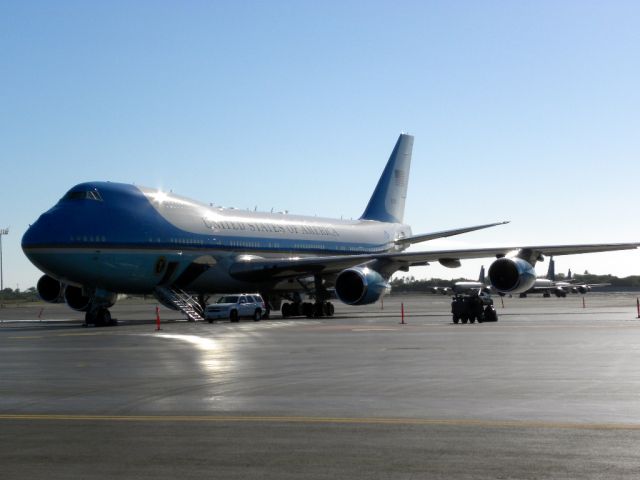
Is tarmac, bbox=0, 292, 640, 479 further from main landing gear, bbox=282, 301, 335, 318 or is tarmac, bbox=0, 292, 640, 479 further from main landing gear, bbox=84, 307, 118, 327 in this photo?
main landing gear, bbox=282, 301, 335, 318

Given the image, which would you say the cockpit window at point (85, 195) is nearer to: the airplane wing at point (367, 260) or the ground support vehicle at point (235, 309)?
the ground support vehicle at point (235, 309)

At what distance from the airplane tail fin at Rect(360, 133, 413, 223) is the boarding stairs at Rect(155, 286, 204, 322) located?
66.2 feet

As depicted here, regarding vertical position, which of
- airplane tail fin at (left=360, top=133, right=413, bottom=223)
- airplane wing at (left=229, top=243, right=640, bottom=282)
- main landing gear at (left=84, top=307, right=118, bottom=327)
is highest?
airplane tail fin at (left=360, top=133, right=413, bottom=223)

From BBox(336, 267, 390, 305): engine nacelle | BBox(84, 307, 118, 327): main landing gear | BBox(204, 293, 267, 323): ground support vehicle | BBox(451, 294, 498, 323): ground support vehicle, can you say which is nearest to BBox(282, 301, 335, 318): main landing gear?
BBox(336, 267, 390, 305): engine nacelle

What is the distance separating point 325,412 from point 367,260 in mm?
34455

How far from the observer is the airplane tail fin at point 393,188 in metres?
62.4

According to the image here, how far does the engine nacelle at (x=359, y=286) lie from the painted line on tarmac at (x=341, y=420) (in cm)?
3244

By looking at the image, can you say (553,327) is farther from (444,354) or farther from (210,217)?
(210,217)

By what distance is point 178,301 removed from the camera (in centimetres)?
4338

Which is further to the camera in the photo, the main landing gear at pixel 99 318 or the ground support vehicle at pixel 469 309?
the main landing gear at pixel 99 318

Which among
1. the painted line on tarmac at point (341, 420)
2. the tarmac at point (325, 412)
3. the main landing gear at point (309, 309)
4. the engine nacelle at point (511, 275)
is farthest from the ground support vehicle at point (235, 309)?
the painted line on tarmac at point (341, 420)

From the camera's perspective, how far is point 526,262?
1766 inches

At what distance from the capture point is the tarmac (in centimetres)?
865

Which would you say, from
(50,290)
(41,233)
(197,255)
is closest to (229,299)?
(197,255)
